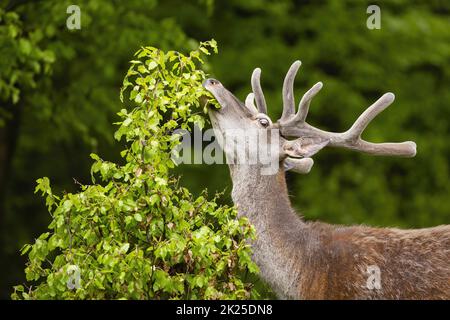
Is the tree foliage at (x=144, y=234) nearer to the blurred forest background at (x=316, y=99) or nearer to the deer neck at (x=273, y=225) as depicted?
the deer neck at (x=273, y=225)

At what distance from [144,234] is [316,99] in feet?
29.8

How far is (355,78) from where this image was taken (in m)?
15.8

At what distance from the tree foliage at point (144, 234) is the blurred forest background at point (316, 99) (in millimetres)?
5300

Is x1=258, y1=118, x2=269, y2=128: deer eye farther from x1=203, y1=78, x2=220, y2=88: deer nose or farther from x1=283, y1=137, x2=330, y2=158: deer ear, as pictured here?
x1=203, y1=78, x2=220, y2=88: deer nose

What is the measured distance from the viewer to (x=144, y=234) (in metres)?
6.26

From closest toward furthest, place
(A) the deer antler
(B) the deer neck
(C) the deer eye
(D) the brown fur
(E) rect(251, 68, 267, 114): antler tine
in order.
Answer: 1. (D) the brown fur
2. (B) the deer neck
3. (A) the deer antler
4. (C) the deer eye
5. (E) rect(251, 68, 267, 114): antler tine

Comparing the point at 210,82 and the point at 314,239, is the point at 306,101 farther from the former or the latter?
the point at 314,239

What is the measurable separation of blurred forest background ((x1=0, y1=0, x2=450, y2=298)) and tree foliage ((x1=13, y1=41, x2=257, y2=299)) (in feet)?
17.4

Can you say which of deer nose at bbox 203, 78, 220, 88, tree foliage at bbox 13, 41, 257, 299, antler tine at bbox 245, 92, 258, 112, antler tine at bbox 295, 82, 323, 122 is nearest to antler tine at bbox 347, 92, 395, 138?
antler tine at bbox 295, 82, 323, 122

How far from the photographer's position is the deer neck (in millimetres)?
6664

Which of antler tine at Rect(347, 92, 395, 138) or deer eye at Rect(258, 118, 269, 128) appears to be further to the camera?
deer eye at Rect(258, 118, 269, 128)

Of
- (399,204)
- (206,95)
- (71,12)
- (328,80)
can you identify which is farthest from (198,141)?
(399,204)
